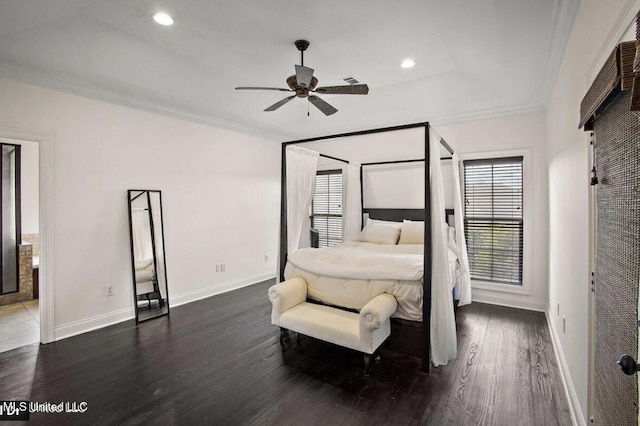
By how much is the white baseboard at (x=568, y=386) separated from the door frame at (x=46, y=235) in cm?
457

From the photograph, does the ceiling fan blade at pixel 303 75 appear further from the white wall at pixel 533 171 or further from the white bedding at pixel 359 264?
the white wall at pixel 533 171

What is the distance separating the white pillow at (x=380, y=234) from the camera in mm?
4402

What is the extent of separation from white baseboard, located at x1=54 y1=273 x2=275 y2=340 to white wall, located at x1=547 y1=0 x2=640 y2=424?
4298mm

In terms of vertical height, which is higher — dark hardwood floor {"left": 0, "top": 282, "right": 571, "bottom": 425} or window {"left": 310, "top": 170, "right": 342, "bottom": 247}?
window {"left": 310, "top": 170, "right": 342, "bottom": 247}

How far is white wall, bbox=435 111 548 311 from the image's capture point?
390 cm

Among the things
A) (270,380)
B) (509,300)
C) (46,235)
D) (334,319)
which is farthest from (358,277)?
(46,235)

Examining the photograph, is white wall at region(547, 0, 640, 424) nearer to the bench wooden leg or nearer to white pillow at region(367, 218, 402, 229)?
the bench wooden leg

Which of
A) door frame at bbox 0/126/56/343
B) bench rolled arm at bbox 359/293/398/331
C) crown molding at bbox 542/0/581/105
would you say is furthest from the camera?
door frame at bbox 0/126/56/343

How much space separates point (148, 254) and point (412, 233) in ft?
11.8

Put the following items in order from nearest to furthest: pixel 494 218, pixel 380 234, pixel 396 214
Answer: pixel 494 218 → pixel 380 234 → pixel 396 214

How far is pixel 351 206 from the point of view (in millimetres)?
5004

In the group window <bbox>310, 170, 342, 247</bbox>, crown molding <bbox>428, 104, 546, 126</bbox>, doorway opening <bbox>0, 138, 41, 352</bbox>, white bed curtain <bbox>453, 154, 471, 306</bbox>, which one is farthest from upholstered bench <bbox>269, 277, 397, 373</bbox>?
doorway opening <bbox>0, 138, 41, 352</bbox>

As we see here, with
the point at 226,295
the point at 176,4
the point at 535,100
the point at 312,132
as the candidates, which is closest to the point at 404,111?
the point at 535,100

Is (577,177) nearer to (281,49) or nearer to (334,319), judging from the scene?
(334,319)
